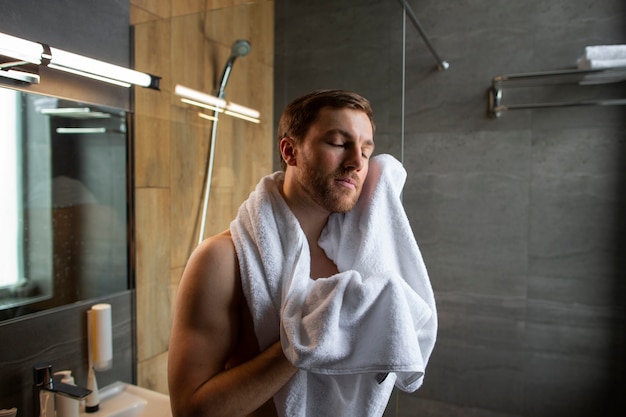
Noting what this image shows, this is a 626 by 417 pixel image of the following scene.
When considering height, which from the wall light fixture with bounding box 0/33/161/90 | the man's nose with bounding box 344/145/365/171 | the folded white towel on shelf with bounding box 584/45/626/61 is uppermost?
the folded white towel on shelf with bounding box 584/45/626/61

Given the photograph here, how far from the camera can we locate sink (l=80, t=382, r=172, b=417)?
1.29 metres

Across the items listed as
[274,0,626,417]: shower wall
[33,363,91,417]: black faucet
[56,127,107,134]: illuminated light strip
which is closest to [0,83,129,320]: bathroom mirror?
[56,127,107,134]: illuminated light strip

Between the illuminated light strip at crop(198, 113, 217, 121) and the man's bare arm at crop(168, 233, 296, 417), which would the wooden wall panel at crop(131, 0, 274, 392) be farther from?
the man's bare arm at crop(168, 233, 296, 417)

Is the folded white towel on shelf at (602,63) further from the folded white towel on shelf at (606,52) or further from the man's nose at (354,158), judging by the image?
the man's nose at (354,158)

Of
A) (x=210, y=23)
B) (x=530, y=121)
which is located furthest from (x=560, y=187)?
(x=210, y=23)

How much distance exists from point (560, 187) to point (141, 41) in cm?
176

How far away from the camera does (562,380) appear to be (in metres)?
1.98

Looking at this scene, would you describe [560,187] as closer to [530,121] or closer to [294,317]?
[530,121]

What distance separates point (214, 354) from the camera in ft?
2.72

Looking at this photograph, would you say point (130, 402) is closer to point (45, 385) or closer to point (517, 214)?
point (45, 385)

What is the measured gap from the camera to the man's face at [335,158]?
88 cm

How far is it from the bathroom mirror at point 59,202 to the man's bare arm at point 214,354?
57 cm

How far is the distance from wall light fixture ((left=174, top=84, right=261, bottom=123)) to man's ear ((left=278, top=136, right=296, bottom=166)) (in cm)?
26

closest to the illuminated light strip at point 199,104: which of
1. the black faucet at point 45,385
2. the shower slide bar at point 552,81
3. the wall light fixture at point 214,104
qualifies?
the wall light fixture at point 214,104
